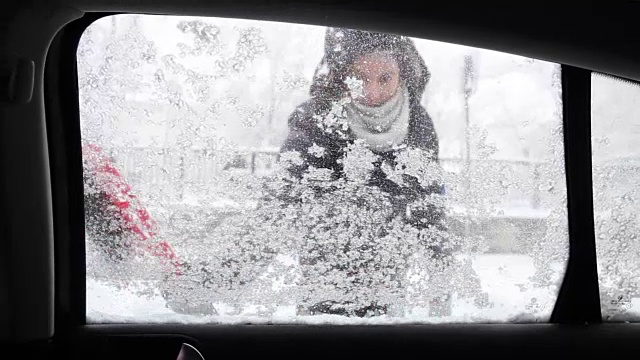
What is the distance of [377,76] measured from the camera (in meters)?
1.63

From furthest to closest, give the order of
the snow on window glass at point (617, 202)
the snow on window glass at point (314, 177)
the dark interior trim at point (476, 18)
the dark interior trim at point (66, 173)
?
the snow on window glass at point (617, 202)
the snow on window glass at point (314, 177)
the dark interior trim at point (66, 173)
the dark interior trim at point (476, 18)

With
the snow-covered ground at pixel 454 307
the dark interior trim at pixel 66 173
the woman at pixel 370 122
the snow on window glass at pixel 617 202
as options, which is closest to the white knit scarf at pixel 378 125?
the woman at pixel 370 122

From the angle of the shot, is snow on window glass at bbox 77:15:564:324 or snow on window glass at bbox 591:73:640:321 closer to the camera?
snow on window glass at bbox 77:15:564:324

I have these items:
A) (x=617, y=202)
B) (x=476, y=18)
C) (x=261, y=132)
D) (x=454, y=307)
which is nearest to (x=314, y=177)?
(x=261, y=132)

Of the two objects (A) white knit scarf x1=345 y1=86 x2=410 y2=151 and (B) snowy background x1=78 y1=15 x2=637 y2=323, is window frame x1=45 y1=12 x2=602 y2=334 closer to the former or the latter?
(B) snowy background x1=78 y1=15 x2=637 y2=323

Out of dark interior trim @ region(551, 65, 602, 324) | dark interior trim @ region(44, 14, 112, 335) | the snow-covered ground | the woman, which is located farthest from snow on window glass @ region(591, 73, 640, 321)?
dark interior trim @ region(44, 14, 112, 335)

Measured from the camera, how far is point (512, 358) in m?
1.56

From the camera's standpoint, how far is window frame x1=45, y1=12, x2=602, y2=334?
4.79 ft

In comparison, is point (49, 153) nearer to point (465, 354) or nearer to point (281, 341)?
point (281, 341)

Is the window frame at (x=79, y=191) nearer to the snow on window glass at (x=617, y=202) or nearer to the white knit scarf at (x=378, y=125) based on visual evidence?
the snow on window glass at (x=617, y=202)

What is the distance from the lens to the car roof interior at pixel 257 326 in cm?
116

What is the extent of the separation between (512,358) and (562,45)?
703 mm

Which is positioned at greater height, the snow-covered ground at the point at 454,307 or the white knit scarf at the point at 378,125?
the white knit scarf at the point at 378,125

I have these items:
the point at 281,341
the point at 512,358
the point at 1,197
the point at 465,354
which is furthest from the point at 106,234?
the point at 512,358
